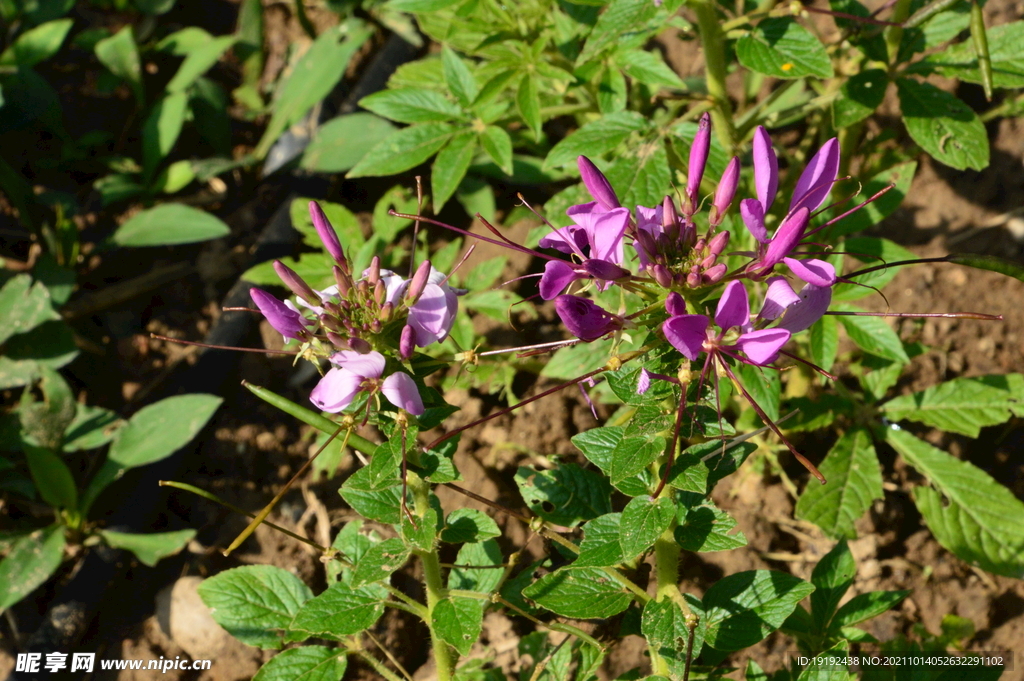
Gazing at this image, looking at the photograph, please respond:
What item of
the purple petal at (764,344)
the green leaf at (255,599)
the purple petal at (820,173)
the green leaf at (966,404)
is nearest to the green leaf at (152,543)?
the green leaf at (255,599)

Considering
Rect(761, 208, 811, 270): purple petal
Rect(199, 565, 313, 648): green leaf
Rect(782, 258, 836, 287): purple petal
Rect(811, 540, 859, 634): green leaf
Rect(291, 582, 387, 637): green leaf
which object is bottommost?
Rect(199, 565, 313, 648): green leaf

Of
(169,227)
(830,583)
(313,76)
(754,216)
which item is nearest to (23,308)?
(169,227)

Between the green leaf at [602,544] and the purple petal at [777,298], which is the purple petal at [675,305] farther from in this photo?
the green leaf at [602,544]

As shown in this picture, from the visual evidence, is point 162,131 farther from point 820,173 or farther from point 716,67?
point 820,173

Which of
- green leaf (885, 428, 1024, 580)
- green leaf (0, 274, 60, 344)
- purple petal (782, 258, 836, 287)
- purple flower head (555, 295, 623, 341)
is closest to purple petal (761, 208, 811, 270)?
purple petal (782, 258, 836, 287)

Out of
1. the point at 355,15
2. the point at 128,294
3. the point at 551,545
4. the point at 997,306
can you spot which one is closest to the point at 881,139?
the point at 997,306

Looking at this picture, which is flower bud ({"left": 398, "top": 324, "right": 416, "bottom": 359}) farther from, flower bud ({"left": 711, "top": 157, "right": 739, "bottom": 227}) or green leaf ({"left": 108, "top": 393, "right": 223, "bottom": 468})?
green leaf ({"left": 108, "top": 393, "right": 223, "bottom": 468})

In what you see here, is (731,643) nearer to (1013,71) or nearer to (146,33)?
(1013,71)
